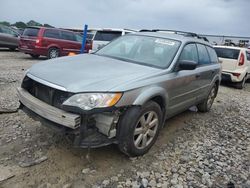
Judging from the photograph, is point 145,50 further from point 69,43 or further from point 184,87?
point 69,43

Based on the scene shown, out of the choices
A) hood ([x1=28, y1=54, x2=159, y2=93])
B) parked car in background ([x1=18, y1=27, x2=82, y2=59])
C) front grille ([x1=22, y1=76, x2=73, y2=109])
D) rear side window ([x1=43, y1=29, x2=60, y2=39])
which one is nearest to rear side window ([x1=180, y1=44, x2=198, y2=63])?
hood ([x1=28, y1=54, x2=159, y2=93])

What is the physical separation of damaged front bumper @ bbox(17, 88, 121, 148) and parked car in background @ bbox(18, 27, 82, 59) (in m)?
9.29

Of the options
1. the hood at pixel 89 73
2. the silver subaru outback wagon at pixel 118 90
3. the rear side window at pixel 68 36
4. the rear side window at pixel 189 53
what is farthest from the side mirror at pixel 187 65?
the rear side window at pixel 68 36

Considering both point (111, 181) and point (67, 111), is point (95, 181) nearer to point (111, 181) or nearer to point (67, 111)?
point (111, 181)

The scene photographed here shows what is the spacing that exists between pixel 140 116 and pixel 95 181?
93 centimetres

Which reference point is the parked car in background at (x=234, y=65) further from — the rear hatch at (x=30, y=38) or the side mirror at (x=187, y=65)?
the rear hatch at (x=30, y=38)

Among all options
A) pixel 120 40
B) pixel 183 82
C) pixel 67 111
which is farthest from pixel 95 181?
pixel 120 40

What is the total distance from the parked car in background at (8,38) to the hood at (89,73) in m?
12.0

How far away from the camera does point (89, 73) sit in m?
3.00

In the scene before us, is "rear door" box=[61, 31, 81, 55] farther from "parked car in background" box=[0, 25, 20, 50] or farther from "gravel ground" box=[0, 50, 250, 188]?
"gravel ground" box=[0, 50, 250, 188]

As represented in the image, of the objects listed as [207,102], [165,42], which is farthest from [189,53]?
[207,102]

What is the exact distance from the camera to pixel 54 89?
2764 mm

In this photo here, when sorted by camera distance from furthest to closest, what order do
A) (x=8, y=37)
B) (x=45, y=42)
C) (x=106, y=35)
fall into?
(x=8, y=37) < (x=45, y=42) < (x=106, y=35)

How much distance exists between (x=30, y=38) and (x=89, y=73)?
953 cm
